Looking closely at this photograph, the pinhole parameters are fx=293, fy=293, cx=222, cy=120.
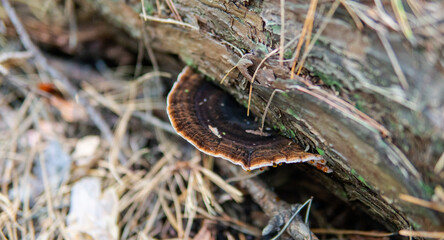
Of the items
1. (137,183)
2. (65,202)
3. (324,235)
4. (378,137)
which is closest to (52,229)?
(65,202)

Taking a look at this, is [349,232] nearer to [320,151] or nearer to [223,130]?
[320,151]

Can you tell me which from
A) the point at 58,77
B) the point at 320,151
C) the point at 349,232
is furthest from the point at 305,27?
the point at 58,77

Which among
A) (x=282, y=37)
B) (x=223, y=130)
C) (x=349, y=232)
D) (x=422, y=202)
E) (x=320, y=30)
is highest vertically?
(x=320, y=30)

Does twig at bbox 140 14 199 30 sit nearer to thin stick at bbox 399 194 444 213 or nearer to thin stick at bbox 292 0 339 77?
thin stick at bbox 292 0 339 77

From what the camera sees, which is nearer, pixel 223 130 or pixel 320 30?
pixel 320 30

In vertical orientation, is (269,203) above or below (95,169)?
above

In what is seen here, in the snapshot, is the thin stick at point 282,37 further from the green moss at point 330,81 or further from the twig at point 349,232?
the twig at point 349,232
